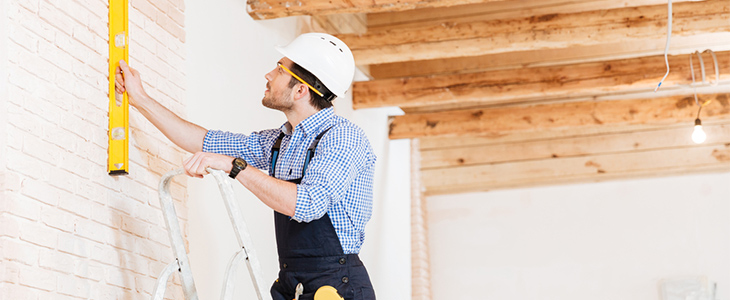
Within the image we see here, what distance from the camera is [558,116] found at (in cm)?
604

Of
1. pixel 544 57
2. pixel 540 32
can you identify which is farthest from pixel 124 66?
pixel 544 57

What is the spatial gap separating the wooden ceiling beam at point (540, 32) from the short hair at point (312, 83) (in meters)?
2.26

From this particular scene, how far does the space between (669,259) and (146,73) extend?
488 cm

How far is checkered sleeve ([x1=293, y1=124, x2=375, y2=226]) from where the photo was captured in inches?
91.2

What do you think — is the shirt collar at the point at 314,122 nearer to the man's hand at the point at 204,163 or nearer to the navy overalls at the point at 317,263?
the navy overalls at the point at 317,263

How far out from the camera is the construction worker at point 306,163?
230cm

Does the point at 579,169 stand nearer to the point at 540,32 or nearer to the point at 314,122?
the point at 540,32

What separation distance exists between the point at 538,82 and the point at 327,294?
3516mm

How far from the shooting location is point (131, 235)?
269 cm

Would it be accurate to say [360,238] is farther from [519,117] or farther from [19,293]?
[519,117]

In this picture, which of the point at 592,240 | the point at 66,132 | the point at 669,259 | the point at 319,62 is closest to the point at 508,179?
the point at 592,240

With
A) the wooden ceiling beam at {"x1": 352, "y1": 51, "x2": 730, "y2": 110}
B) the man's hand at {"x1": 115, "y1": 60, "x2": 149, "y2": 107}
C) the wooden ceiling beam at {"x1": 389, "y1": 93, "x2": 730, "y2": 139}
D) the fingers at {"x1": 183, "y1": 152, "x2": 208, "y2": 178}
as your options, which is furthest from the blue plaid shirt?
the wooden ceiling beam at {"x1": 389, "y1": 93, "x2": 730, "y2": 139}

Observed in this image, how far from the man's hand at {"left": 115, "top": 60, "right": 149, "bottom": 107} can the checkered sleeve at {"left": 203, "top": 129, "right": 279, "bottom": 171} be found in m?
0.31

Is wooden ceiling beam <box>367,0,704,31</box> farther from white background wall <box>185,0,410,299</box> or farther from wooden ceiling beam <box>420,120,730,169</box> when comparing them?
wooden ceiling beam <box>420,120,730,169</box>
